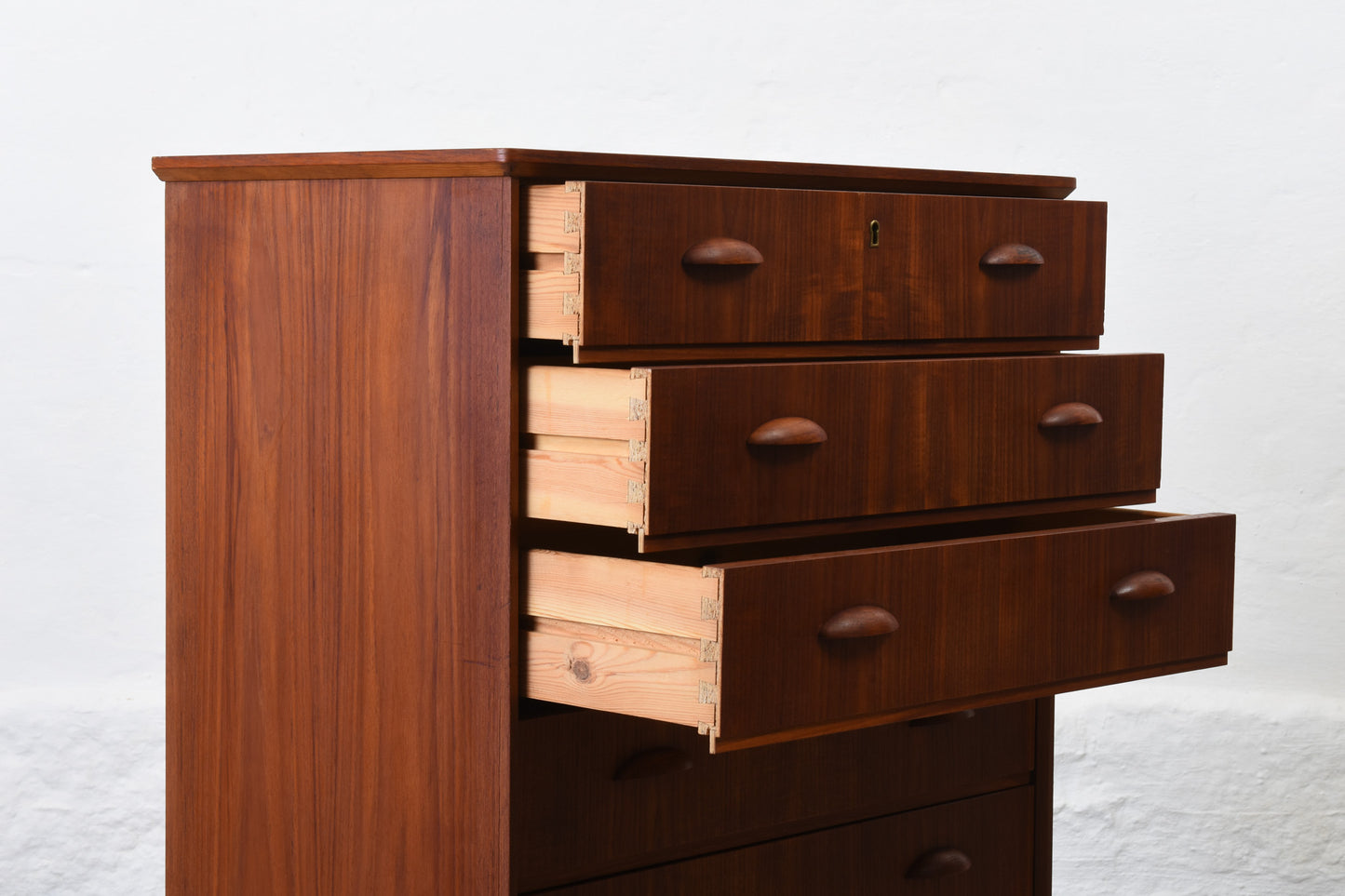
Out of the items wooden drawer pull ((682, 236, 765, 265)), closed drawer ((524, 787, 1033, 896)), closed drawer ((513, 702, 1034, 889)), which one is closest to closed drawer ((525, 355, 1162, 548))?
wooden drawer pull ((682, 236, 765, 265))

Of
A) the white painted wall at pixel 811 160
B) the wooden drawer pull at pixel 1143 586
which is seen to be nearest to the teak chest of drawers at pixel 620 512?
the wooden drawer pull at pixel 1143 586

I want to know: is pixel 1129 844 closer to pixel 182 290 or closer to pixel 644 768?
pixel 644 768

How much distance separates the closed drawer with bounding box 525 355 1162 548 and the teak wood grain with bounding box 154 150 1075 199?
18 centimetres

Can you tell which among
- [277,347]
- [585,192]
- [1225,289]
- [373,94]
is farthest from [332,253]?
[1225,289]

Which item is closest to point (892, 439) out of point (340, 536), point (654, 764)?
point (654, 764)

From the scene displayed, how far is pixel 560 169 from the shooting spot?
1604 mm

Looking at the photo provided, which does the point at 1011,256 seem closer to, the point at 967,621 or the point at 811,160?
the point at 967,621

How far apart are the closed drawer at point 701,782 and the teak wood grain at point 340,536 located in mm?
86

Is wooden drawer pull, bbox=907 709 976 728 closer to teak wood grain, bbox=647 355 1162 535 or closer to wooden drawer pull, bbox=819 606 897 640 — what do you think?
teak wood grain, bbox=647 355 1162 535

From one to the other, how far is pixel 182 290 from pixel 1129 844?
2013 mm

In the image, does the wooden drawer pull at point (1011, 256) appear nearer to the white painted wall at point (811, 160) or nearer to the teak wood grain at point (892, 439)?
the teak wood grain at point (892, 439)

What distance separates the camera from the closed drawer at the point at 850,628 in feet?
5.08

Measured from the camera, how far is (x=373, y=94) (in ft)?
9.73

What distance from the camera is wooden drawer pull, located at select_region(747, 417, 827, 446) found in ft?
5.33
